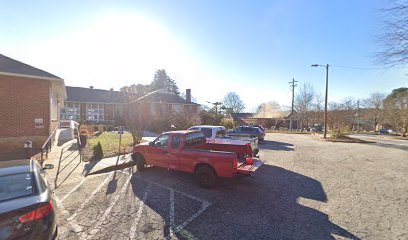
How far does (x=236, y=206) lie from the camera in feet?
17.0

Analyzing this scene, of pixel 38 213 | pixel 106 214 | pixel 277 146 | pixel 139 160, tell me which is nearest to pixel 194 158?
pixel 106 214

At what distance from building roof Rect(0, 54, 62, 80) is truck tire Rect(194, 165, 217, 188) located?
10.9 meters

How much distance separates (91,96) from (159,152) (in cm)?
3041

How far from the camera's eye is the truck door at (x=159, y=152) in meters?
7.46

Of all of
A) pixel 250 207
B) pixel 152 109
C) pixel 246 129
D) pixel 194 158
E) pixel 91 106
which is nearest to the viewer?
pixel 250 207

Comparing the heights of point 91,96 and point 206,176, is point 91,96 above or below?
above

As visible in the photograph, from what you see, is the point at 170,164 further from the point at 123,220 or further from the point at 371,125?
the point at 371,125

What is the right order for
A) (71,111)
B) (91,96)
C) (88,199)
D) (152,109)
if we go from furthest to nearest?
1. (91,96)
2. (152,109)
3. (71,111)
4. (88,199)

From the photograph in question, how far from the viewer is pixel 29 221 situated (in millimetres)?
2721

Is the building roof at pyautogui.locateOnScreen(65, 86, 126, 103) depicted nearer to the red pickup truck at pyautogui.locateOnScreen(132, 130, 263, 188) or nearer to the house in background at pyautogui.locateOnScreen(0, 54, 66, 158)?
the house in background at pyautogui.locateOnScreen(0, 54, 66, 158)

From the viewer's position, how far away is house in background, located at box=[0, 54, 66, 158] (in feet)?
35.1

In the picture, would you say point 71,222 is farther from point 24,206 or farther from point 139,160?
point 139,160

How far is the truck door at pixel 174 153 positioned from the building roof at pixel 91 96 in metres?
25.9

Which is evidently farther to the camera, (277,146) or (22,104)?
(277,146)
